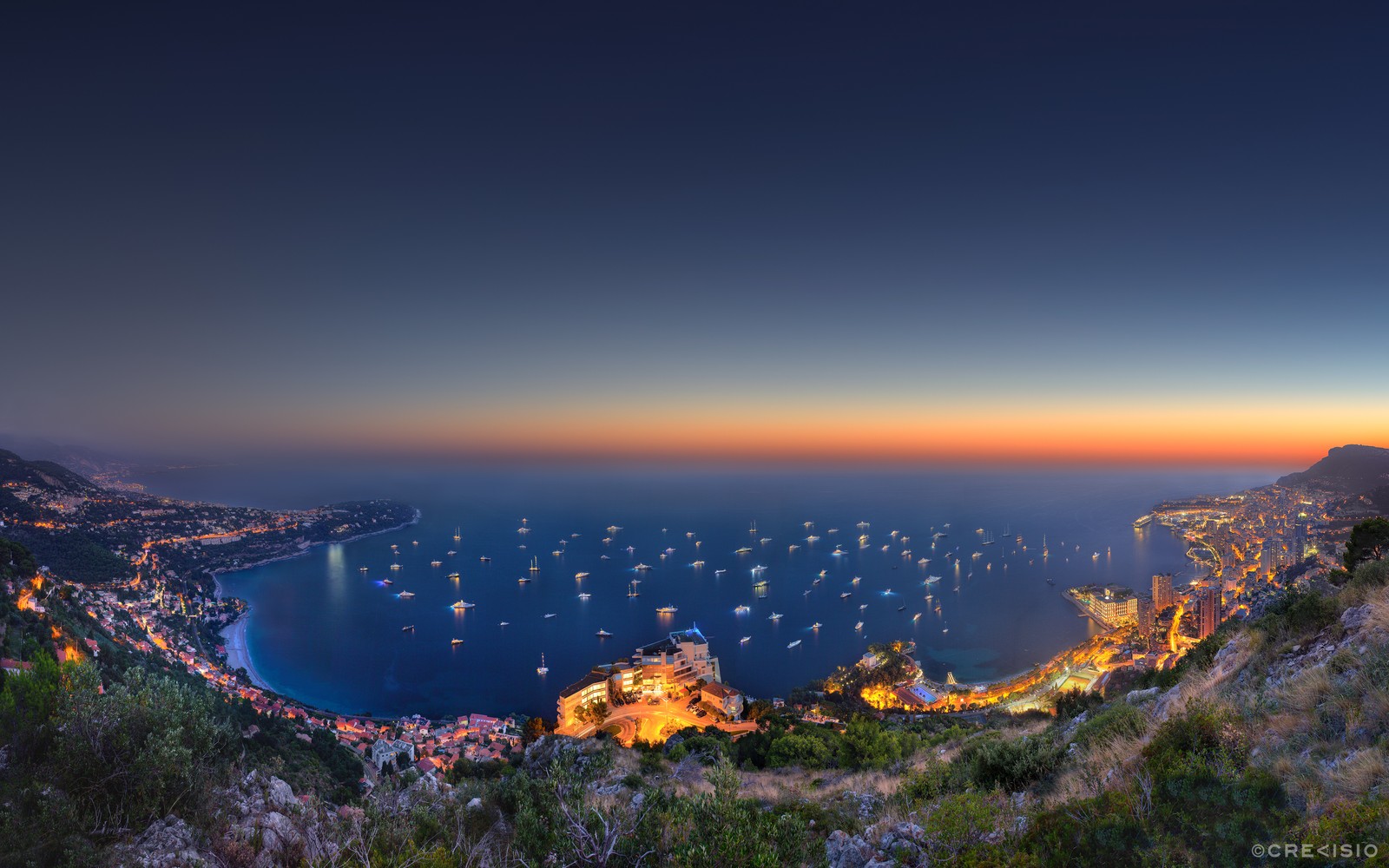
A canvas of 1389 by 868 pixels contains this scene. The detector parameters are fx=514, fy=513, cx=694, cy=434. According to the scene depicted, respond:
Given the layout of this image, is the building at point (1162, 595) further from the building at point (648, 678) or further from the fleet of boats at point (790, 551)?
the building at point (648, 678)

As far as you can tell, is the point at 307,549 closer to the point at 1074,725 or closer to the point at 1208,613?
the point at 1074,725

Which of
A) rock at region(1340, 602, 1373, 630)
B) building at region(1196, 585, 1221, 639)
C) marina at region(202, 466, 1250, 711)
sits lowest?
marina at region(202, 466, 1250, 711)

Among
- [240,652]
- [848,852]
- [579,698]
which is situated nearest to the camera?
[848,852]

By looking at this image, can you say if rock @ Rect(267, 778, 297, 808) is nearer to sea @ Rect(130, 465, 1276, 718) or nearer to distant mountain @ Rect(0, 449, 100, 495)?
sea @ Rect(130, 465, 1276, 718)

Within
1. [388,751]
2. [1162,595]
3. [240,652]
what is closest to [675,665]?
[388,751]

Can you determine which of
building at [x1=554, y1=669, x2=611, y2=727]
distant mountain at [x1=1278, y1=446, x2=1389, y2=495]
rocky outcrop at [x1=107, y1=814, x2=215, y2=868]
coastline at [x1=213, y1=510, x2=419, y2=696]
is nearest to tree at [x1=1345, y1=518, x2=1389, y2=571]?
rocky outcrop at [x1=107, y1=814, x2=215, y2=868]

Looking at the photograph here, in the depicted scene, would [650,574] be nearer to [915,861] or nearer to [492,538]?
[492,538]
